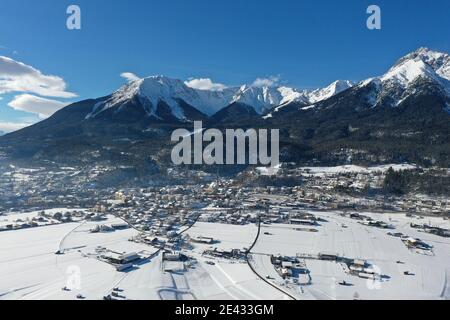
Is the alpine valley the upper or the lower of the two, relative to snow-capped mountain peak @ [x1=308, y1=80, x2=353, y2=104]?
lower

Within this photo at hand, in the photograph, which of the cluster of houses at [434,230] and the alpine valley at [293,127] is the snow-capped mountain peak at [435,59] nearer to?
the alpine valley at [293,127]

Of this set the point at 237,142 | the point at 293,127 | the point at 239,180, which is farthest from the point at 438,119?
the point at 239,180

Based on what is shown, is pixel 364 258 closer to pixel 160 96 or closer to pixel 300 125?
pixel 300 125

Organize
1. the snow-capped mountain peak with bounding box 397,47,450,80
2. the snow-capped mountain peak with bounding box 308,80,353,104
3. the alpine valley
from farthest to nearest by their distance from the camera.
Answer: the snow-capped mountain peak with bounding box 308,80,353,104 < the snow-capped mountain peak with bounding box 397,47,450,80 < the alpine valley

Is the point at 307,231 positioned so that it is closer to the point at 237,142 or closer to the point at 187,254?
the point at 187,254
